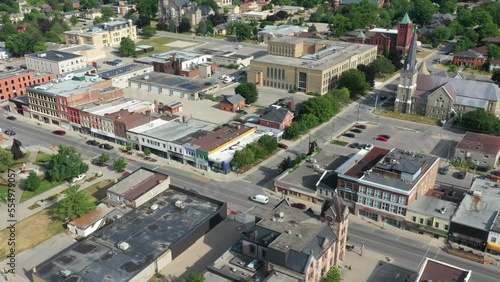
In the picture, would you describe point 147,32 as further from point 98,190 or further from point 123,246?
point 123,246

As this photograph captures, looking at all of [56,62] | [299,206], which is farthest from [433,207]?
[56,62]

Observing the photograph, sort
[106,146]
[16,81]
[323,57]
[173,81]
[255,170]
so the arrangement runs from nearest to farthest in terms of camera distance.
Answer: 1. [255,170]
2. [106,146]
3. [16,81]
4. [173,81]
5. [323,57]

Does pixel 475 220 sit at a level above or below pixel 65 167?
below

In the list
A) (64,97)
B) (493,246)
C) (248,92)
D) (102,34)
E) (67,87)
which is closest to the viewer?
(493,246)

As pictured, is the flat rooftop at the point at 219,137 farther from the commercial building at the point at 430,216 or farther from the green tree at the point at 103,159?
the commercial building at the point at 430,216

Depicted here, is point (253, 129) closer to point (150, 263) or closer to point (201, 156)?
point (201, 156)

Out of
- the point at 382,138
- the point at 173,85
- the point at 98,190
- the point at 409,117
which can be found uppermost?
the point at 173,85
